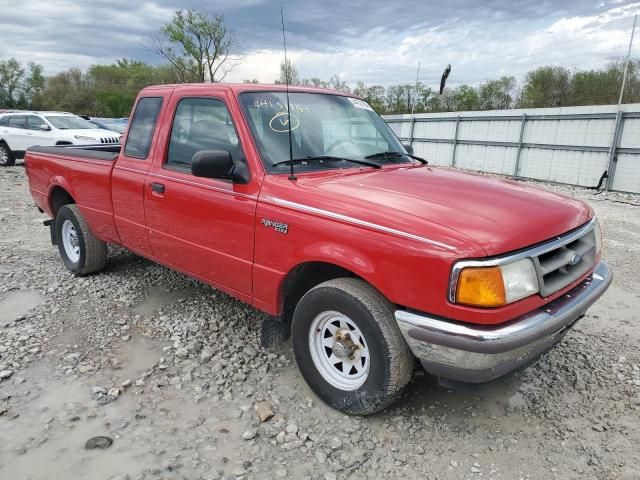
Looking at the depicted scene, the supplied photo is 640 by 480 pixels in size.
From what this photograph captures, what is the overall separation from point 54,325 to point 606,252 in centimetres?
682

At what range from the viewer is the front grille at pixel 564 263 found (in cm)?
246

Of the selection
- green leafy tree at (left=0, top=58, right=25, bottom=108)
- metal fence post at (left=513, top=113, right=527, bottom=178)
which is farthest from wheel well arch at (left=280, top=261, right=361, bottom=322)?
green leafy tree at (left=0, top=58, right=25, bottom=108)

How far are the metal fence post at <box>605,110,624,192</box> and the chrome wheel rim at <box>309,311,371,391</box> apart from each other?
12.8m

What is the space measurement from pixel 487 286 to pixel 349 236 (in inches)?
30.0

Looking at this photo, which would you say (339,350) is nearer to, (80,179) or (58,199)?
(80,179)

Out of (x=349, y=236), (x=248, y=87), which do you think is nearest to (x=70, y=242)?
(x=248, y=87)

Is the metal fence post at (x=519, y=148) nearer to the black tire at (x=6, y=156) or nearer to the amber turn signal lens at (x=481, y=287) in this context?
the amber turn signal lens at (x=481, y=287)

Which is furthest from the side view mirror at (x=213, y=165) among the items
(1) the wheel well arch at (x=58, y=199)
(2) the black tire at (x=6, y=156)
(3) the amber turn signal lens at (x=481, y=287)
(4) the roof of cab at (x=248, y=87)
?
(2) the black tire at (x=6, y=156)

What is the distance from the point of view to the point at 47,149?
5.38 m

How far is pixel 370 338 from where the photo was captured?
2.55 m

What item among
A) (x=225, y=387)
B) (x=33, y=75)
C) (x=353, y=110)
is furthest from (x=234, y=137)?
(x=33, y=75)

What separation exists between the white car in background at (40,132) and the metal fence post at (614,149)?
14.2 meters

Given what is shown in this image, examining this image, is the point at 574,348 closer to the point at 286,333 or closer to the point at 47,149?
the point at 286,333

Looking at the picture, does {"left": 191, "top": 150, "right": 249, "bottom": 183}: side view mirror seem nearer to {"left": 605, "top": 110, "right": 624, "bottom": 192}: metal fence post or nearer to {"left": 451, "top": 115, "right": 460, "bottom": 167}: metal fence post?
{"left": 605, "top": 110, "right": 624, "bottom": 192}: metal fence post
